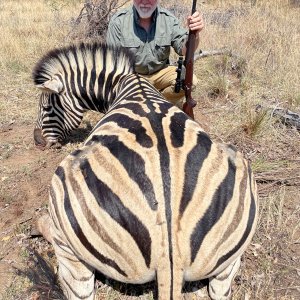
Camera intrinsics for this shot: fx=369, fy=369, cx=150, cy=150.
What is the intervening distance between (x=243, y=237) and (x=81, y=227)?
85cm

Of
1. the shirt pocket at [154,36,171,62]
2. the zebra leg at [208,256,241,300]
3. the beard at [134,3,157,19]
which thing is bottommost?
the zebra leg at [208,256,241,300]

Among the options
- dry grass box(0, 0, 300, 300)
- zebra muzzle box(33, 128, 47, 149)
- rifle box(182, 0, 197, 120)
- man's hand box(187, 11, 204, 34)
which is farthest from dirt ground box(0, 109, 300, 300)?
man's hand box(187, 11, 204, 34)

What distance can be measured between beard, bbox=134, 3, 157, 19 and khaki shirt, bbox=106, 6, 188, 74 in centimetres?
19

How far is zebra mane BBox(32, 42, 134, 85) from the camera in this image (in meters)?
3.77

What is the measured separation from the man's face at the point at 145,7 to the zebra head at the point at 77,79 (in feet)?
2.38

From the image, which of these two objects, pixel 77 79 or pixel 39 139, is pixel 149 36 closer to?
pixel 77 79

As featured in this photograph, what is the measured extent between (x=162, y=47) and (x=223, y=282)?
3.26m

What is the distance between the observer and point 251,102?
517 centimetres

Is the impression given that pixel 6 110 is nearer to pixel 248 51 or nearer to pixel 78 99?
pixel 78 99

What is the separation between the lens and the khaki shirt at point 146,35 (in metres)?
4.52

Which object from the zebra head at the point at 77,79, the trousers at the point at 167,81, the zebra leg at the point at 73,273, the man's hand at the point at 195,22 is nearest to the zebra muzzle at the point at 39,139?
the zebra head at the point at 77,79

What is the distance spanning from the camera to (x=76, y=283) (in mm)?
2143

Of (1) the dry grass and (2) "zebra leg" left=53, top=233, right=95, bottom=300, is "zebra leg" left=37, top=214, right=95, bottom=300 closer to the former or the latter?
(2) "zebra leg" left=53, top=233, right=95, bottom=300

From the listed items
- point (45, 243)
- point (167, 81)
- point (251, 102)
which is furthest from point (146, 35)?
point (45, 243)
